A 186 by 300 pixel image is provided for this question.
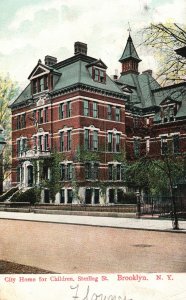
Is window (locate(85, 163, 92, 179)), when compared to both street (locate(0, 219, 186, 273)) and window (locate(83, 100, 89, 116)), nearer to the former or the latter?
window (locate(83, 100, 89, 116))

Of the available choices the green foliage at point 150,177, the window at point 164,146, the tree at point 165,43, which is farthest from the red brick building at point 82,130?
the tree at point 165,43

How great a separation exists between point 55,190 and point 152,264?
1235cm

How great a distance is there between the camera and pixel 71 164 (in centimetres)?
2080

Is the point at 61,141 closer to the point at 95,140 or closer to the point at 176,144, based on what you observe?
the point at 95,140

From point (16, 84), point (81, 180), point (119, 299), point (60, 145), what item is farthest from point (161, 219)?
point (119, 299)

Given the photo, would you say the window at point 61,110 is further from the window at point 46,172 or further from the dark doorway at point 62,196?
the dark doorway at point 62,196

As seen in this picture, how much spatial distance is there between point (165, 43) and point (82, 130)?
14.3m

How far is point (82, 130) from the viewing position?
72.9 ft

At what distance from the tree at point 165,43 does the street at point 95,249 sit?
3570 millimetres

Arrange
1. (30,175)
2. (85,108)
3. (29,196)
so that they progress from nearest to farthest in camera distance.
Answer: (30,175), (29,196), (85,108)

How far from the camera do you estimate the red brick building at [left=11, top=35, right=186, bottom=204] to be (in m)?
20.5

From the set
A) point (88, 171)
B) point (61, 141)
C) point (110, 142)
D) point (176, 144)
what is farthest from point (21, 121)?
point (176, 144)

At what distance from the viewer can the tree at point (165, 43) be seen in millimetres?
7883

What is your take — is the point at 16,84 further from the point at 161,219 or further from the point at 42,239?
the point at 161,219
